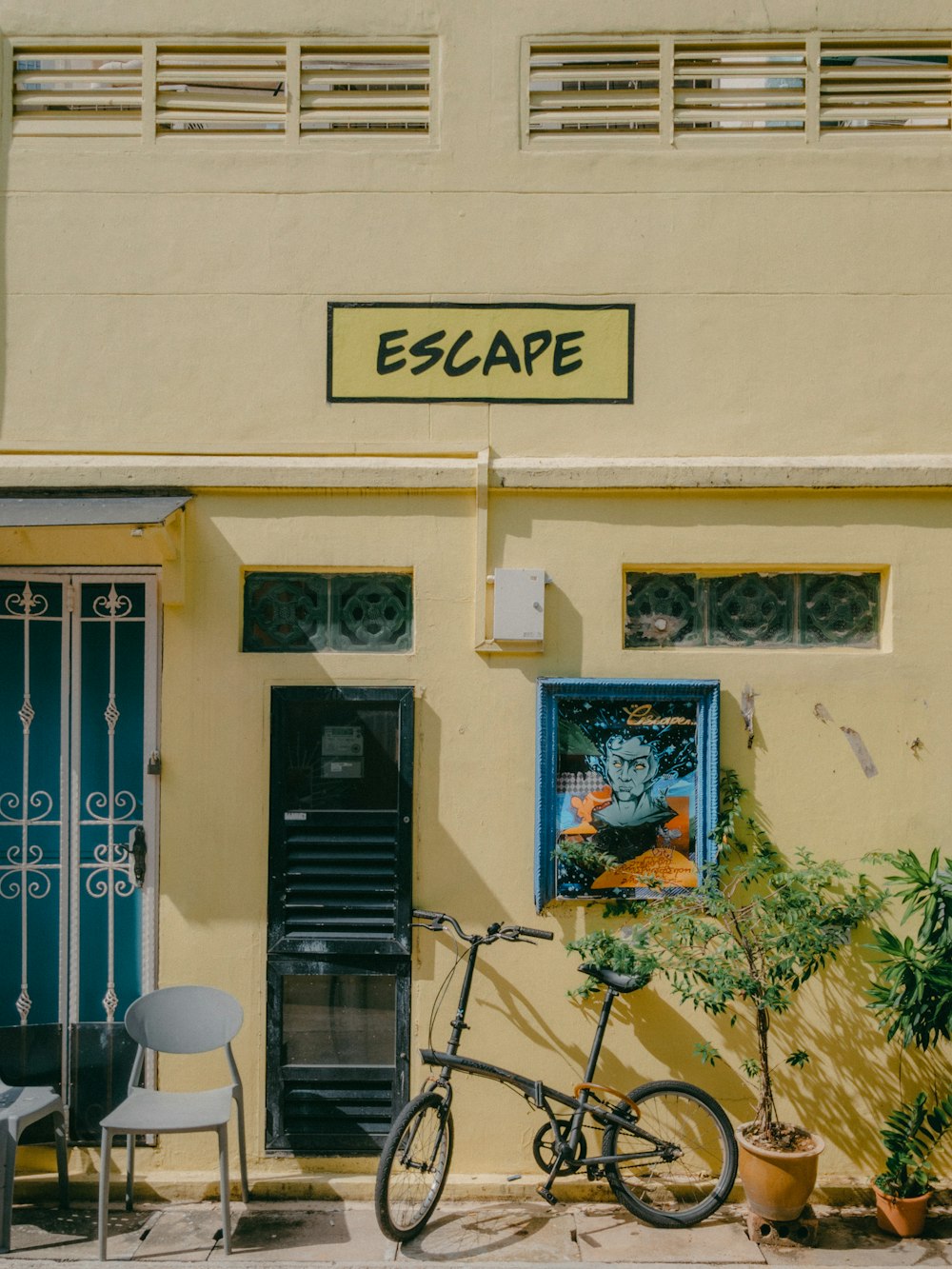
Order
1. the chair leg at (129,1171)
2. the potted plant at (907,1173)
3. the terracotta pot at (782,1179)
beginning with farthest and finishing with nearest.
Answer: the chair leg at (129,1171)
the potted plant at (907,1173)
the terracotta pot at (782,1179)

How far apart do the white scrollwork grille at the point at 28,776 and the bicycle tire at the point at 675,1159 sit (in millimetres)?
2974

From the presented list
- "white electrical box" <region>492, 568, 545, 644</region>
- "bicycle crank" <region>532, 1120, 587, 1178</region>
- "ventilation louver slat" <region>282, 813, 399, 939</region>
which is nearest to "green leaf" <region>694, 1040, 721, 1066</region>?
"bicycle crank" <region>532, 1120, 587, 1178</region>

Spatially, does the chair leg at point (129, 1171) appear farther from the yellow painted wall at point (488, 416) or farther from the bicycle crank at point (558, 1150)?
the bicycle crank at point (558, 1150)

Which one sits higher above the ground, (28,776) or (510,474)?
(510,474)

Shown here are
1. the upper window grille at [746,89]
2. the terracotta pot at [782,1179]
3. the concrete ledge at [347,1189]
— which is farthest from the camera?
the upper window grille at [746,89]

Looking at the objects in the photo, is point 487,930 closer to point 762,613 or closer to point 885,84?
point 762,613

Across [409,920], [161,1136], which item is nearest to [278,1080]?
[161,1136]

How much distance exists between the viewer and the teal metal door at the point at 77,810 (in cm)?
541

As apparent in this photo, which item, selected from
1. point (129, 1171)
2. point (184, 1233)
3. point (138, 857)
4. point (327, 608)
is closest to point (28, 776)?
point (138, 857)

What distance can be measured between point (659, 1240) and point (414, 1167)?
113 cm

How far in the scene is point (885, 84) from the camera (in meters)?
5.39

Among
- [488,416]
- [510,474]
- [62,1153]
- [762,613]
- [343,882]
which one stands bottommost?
[62,1153]

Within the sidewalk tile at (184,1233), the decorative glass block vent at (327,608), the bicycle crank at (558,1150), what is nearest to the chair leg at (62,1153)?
the sidewalk tile at (184,1233)

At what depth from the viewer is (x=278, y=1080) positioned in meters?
5.24
